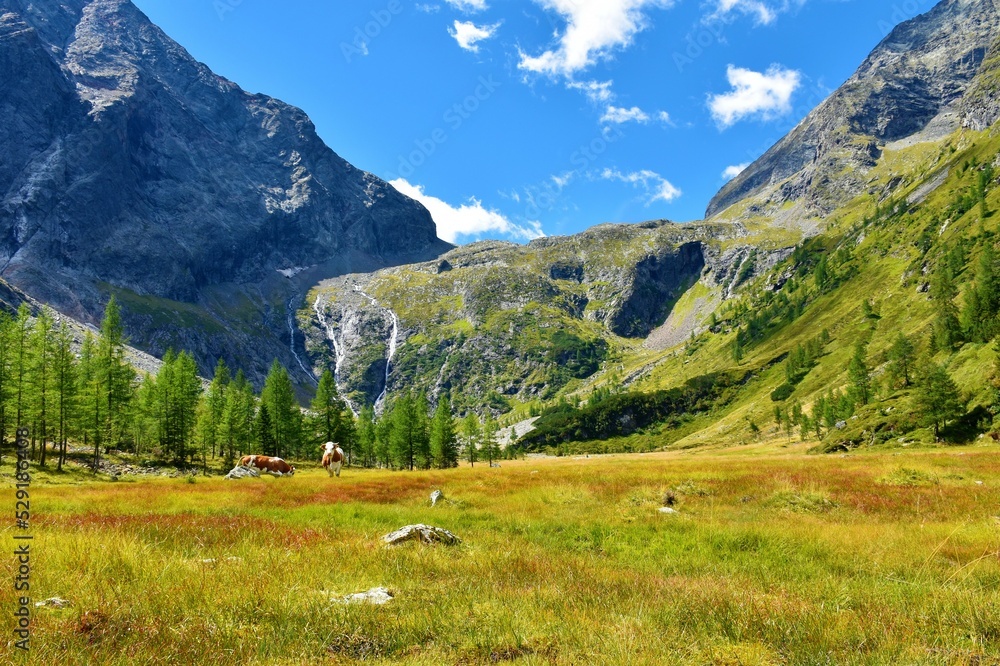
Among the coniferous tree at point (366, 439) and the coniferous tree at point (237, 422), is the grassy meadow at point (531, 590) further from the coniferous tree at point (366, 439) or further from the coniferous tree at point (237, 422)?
the coniferous tree at point (366, 439)

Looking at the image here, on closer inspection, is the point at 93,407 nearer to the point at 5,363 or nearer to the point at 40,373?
the point at 40,373

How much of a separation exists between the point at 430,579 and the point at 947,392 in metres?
68.3

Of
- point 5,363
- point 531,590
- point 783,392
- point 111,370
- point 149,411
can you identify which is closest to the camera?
point 531,590

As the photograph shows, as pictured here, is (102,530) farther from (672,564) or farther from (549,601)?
(672,564)

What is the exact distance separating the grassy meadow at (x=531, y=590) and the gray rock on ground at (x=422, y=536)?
0.71 metres

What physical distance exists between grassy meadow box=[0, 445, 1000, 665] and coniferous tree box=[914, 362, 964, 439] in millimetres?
50747

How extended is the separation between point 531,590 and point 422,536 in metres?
4.88

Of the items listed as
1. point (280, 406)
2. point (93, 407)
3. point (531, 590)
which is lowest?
point (531, 590)

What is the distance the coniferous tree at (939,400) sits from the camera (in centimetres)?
5281

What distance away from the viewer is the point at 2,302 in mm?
164500

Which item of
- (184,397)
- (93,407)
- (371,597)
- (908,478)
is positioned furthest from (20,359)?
(908,478)

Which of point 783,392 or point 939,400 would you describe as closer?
point 939,400

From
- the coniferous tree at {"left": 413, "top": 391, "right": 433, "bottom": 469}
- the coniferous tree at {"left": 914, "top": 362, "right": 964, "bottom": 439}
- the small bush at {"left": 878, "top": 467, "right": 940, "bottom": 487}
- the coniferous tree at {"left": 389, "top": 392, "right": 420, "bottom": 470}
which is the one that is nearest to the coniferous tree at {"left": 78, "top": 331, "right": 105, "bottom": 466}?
the coniferous tree at {"left": 389, "top": 392, "right": 420, "bottom": 470}

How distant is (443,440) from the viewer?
85875 millimetres
